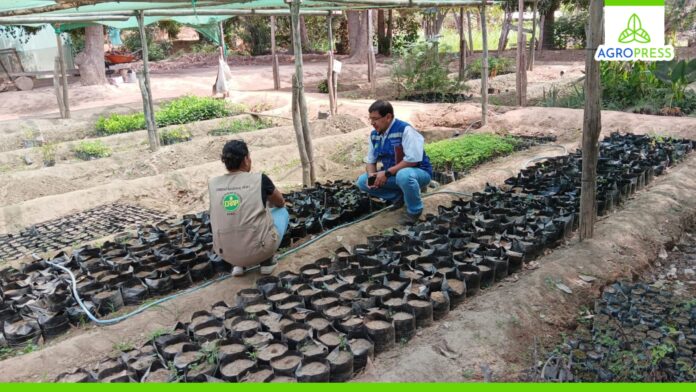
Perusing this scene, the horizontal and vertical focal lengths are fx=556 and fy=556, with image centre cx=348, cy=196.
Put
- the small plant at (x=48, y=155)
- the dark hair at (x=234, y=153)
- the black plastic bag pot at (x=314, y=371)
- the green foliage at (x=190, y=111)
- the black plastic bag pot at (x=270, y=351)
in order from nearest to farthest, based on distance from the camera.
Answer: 1. the black plastic bag pot at (x=314, y=371)
2. the black plastic bag pot at (x=270, y=351)
3. the dark hair at (x=234, y=153)
4. the small plant at (x=48, y=155)
5. the green foliage at (x=190, y=111)

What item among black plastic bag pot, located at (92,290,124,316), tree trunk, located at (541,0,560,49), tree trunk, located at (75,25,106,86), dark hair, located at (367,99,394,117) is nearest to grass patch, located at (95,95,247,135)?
tree trunk, located at (75,25,106,86)

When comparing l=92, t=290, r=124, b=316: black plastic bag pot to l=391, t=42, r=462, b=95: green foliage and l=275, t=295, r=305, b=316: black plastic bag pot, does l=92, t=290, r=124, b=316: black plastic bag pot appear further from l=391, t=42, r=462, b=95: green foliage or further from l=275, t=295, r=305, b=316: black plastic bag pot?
l=391, t=42, r=462, b=95: green foliage

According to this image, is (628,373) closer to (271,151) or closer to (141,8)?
(271,151)

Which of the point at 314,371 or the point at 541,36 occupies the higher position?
the point at 541,36

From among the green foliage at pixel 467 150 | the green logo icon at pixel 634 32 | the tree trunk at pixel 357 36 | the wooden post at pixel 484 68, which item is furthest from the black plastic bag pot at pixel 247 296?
the tree trunk at pixel 357 36

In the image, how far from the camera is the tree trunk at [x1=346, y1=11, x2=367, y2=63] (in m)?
19.2

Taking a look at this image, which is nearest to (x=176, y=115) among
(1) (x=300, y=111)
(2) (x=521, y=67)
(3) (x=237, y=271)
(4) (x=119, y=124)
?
(4) (x=119, y=124)

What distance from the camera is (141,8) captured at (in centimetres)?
859

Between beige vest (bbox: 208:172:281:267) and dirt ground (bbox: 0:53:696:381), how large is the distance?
0.33m

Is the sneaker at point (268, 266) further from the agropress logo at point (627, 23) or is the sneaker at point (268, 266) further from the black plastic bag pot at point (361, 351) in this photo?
the agropress logo at point (627, 23)

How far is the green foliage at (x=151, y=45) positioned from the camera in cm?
2352

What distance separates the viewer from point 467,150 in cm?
755

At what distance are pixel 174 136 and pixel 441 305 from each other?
8.03 metres

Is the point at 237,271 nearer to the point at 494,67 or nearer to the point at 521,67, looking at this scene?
the point at 521,67
